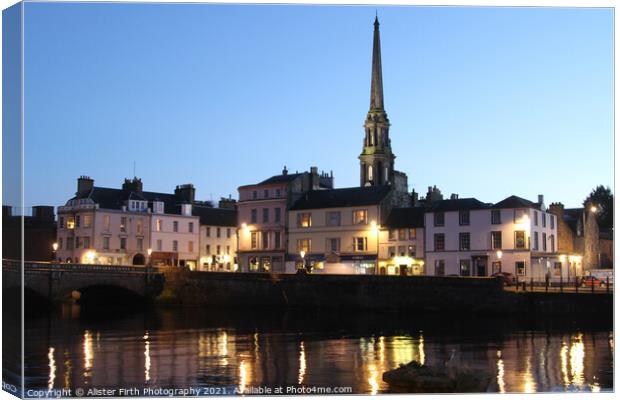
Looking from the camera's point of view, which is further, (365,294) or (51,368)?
(365,294)

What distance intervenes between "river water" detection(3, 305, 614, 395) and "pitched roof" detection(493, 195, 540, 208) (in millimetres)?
13714

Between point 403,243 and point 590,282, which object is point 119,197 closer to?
point 403,243

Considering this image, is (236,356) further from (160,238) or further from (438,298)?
(160,238)

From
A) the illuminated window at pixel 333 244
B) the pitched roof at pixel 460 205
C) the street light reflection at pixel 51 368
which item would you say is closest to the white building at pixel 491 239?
the pitched roof at pixel 460 205

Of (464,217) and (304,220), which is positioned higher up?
(304,220)

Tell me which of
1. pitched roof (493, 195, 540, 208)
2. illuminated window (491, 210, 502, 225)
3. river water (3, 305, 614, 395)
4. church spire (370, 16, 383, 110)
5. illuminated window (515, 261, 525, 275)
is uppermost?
→ church spire (370, 16, 383, 110)

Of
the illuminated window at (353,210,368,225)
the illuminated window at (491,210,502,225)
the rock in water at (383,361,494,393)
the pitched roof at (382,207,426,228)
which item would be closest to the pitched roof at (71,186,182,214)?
the illuminated window at (353,210,368,225)

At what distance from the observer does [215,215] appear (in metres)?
70.1

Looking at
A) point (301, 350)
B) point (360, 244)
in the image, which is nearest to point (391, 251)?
point (360, 244)

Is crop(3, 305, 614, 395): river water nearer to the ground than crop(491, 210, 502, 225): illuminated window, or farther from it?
nearer to the ground

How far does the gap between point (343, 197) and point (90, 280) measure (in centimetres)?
1910

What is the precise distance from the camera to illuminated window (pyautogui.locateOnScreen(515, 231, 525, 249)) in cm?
4994

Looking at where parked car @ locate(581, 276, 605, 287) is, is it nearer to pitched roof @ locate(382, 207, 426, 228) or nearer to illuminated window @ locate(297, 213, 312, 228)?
pitched roof @ locate(382, 207, 426, 228)

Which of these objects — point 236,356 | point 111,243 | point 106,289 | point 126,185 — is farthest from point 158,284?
point 236,356
